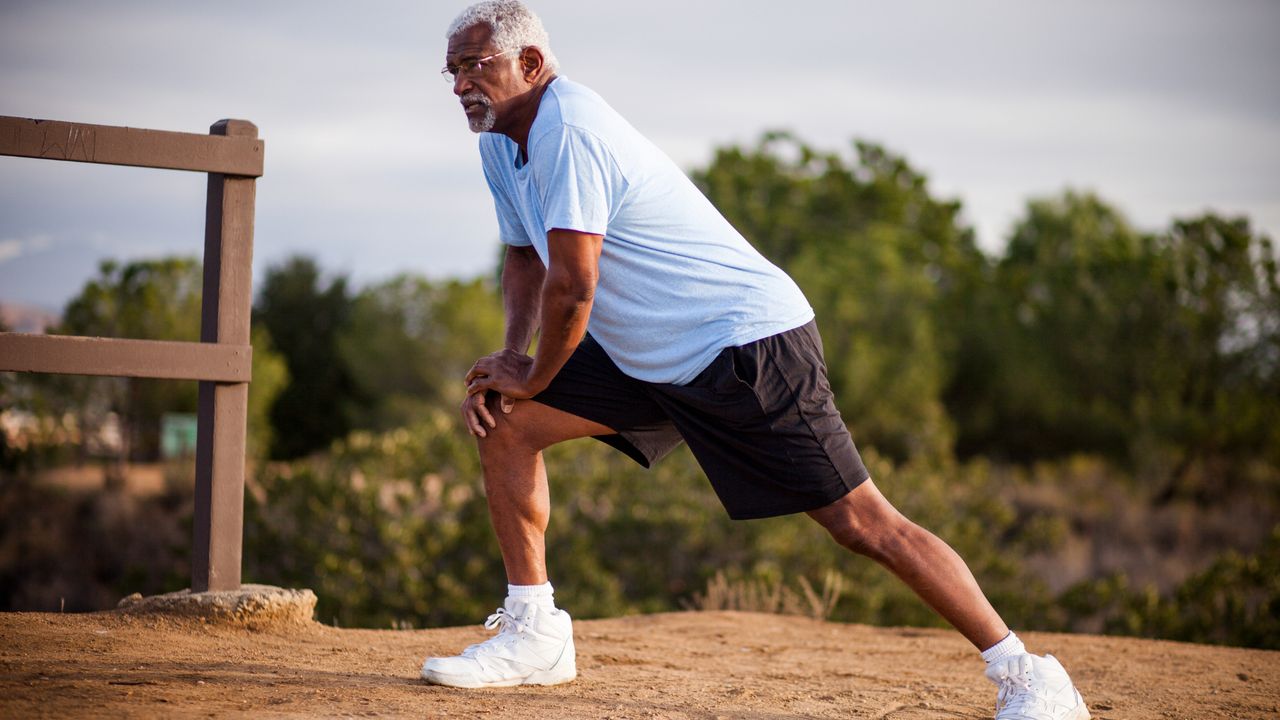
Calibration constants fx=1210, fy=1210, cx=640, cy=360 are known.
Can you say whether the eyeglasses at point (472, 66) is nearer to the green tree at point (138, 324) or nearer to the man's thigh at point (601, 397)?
the man's thigh at point (601, 397)

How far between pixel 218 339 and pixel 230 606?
945 millimetres

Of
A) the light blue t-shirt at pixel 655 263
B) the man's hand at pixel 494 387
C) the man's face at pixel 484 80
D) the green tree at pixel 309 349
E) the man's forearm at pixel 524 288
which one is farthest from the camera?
the green tree at pixel 309 349

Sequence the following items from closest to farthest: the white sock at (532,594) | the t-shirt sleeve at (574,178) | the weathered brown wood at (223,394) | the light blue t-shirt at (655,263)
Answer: the t-shirt sleeve at (574,178) < the light blue t-shirt at (655,263) < the white sock at (532,594) < the weathered brown wood at (223,394)

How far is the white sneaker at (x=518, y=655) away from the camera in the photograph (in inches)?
140

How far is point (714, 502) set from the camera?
13445 millimetres

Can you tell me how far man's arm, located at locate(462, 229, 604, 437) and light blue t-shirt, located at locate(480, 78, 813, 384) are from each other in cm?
8

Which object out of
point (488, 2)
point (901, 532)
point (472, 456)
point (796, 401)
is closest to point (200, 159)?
point (488, 2)

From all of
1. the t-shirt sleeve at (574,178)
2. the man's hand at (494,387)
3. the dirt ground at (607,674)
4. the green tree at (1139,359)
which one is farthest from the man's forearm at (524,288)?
the green tree at (1139,359)

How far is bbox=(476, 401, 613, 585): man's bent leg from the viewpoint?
11.9ft

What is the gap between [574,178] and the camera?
124 inches


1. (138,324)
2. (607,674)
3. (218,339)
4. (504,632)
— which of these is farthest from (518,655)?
(138,324)

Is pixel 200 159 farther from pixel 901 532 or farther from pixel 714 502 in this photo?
pixel 714 502

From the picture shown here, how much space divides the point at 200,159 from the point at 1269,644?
27.7 feet

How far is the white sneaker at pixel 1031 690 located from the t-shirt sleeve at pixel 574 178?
1637 mm
